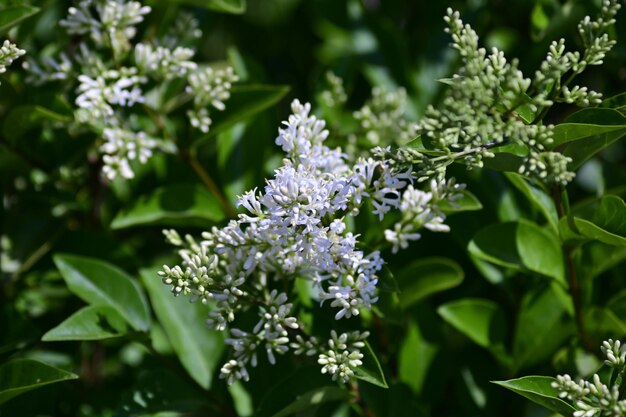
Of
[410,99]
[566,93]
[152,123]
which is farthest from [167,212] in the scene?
[566,93]

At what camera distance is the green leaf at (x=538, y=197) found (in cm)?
190

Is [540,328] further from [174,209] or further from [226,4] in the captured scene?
[226,4]

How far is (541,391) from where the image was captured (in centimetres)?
165

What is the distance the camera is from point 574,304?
204 centimetres

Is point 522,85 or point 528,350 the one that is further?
point 528,350

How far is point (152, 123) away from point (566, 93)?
1.30m

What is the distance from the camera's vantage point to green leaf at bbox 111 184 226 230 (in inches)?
Answer: 87.1

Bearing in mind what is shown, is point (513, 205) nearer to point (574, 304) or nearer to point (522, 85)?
point (574, 304)

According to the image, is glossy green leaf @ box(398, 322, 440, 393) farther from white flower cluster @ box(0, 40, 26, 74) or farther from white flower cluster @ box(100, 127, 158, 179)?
white flower cluster @ box(0, 40, 26, 74)

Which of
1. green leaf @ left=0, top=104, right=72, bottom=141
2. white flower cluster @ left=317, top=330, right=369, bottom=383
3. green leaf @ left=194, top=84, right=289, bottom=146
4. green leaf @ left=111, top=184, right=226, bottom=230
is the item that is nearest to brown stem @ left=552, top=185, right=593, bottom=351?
white flower cluster @ left=317, top=330, right=369, bottom=383

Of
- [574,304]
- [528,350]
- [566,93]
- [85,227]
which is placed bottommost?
[528,350]

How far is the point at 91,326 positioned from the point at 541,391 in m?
1.06

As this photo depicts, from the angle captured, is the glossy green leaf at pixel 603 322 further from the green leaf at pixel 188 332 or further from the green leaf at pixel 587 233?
the green leaf at pixel 188 332

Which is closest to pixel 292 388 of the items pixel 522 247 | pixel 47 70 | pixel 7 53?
pixel 522 247
